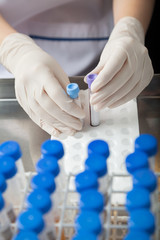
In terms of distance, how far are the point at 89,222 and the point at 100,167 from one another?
0.16 metres

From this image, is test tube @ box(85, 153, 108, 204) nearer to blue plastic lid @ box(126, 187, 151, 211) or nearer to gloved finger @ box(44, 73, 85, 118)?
blue plastic lid @ box(126, 187, 151, 211)

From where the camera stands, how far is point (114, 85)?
132 cm

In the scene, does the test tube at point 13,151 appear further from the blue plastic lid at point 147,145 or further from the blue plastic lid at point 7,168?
the blue plastic lid at point 147,145

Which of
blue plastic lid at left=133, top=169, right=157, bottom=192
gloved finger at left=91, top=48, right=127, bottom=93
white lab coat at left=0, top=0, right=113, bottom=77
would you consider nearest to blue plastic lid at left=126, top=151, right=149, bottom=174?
blue plastic lid at left=133, top=169, right=157, bottom=192

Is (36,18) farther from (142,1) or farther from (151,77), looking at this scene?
(151,77)

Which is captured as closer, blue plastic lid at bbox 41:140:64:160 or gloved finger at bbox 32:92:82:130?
blue plastic lid at bbox 41:140:64:160

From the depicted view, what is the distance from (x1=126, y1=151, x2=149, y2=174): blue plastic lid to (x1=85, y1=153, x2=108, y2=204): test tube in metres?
0.06

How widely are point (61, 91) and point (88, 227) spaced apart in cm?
65

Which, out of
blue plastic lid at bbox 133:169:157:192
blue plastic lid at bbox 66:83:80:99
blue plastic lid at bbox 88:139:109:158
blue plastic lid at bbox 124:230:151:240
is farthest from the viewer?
blue plastic lid at bbox 66:83:80:99

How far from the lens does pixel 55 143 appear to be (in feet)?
3.14

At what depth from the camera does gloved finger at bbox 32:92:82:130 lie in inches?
52.1

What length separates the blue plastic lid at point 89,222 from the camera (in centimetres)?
74


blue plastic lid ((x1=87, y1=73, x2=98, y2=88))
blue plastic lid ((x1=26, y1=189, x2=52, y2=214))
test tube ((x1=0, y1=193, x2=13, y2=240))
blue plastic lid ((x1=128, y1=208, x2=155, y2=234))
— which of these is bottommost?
test tube ((x1=0, y1=193, x2=13, y2=240))

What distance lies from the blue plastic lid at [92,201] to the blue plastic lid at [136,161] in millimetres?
125
